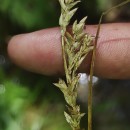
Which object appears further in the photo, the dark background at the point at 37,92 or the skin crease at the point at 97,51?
the dark background at the point at 37,92

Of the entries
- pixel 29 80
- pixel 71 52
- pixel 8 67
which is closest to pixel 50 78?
pixel 29 80

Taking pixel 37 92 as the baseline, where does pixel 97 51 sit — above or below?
above

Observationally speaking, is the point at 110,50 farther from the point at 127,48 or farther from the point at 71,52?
the point at 71,52

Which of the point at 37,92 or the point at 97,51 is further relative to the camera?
the point at 37,92

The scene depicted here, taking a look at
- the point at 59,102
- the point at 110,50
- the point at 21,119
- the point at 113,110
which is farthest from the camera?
the point at 113,110
